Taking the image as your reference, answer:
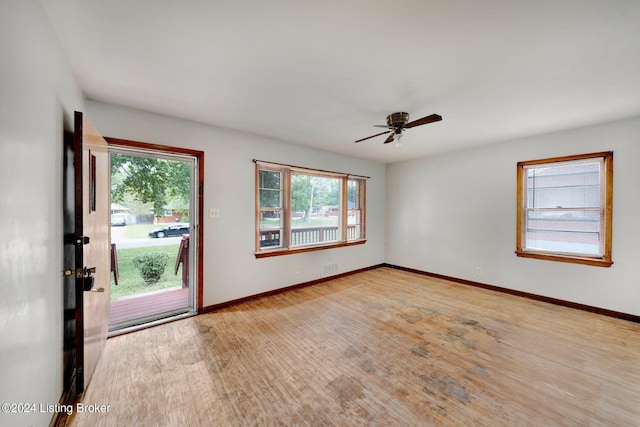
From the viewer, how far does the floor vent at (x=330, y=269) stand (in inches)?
183

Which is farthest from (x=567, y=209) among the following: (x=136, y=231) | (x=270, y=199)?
(x=136, y=231)

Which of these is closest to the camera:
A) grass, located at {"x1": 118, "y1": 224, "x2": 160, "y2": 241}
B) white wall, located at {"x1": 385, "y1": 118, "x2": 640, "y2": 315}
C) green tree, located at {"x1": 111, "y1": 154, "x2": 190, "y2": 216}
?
white wall, located at {"x1": 385, "y1": 118, "x2": 640, "y2": 315}

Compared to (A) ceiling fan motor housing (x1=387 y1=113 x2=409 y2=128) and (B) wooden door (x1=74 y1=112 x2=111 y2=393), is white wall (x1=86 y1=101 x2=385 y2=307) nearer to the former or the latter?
(B) wooden door (x1=74 y1=112 x2=111 y2=393)

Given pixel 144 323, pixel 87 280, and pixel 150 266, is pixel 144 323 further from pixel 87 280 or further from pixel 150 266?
pixel 150 266

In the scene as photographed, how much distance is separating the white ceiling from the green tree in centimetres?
137

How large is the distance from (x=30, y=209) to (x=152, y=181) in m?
3.00

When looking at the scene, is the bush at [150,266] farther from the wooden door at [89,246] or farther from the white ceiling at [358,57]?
the white ceiling at [358,57]

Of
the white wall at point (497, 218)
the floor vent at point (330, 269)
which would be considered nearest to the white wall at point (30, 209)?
the floor vent at point (330, 269)

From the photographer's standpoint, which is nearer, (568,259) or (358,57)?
(358,57)

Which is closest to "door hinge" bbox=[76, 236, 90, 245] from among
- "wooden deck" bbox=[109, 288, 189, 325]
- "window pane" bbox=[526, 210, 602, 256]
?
"wooden deck" bbox=[109, 288, 189, 325]

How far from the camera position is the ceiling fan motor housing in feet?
8.86

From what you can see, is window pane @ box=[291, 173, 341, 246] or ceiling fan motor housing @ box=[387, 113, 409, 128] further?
window pane @ box=[291, 173, 341, 246]

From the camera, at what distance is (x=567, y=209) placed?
3.52 metres

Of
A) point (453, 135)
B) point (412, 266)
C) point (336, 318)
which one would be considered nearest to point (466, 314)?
point (336, 318)
